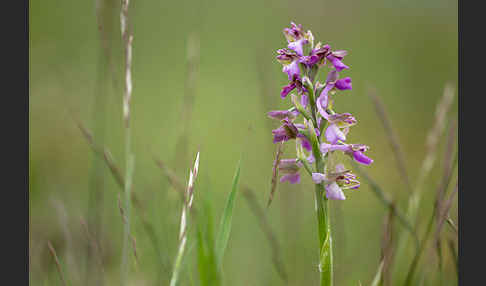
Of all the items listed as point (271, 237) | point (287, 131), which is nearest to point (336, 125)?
point (287, 131)

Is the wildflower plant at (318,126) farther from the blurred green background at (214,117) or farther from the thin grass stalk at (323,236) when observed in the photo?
the blurred green background at (214,117)

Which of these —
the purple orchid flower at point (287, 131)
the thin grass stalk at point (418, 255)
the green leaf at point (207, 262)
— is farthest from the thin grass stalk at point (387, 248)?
the green leaf at point (207, 262)

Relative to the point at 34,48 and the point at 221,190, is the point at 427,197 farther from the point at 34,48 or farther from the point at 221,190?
the point at 34,48

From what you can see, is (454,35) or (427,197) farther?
(454,35)

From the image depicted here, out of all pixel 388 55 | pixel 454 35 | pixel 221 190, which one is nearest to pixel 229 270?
pixel 221 190

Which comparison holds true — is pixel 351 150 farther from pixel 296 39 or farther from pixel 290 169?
pixel 296 39

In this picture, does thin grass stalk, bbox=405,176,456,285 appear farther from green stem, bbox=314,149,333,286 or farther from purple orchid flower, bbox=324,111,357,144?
purple orchid flower, bbox=324,111,357,144
